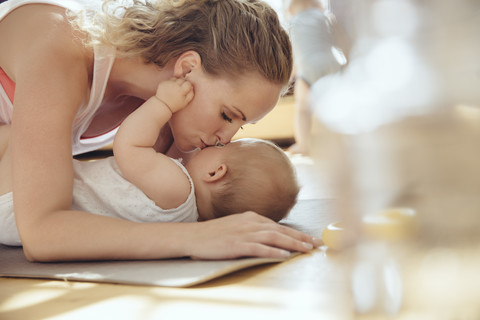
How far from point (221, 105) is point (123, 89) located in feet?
1.03

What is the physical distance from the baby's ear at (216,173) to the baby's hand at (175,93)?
17cm

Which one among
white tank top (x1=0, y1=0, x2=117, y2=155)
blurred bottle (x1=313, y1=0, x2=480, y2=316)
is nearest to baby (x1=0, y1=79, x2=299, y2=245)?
white tank top (x1=0, y1=0, x2=117, y2=155)

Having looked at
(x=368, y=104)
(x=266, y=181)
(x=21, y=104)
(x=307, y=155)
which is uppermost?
(x=368, y=104)

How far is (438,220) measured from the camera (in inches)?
11.7

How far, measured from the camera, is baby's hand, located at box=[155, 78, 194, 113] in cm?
117

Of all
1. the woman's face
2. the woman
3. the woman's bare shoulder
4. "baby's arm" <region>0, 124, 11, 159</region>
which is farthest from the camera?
"baby's arm" <region>0, 124, 11, 159</region>

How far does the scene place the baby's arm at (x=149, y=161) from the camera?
112 cm

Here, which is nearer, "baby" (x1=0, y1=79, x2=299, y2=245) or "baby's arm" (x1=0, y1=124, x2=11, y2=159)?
"baby" (x1=0, y1=79, x2=299, y2=245)

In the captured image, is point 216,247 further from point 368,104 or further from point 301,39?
point 301,39

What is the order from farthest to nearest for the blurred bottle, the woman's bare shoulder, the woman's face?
the woman's face, the woman's bare shoulder, the blurred bottle

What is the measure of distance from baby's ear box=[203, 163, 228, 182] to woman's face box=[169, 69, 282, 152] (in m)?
0.09

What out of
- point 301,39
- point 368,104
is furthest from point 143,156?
point 301,39

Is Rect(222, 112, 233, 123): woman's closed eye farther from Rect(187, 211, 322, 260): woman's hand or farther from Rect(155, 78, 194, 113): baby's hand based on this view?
Rect(187, 211, 322, 260): woman's hand

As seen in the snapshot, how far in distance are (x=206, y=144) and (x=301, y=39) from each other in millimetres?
1890
